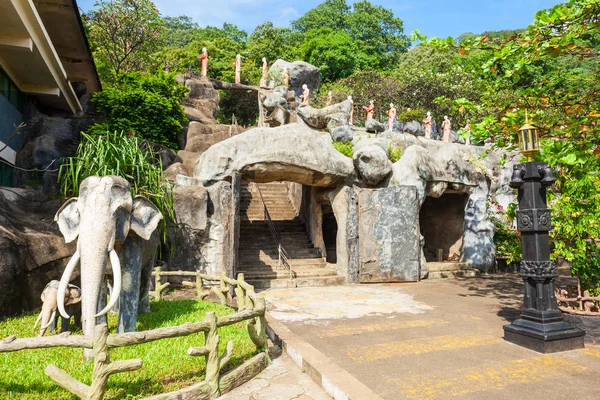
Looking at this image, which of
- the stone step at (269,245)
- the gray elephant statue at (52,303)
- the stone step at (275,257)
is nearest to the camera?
the gray elephant statue at (52,303)

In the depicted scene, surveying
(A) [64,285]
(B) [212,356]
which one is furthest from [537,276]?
(A) [64,285]

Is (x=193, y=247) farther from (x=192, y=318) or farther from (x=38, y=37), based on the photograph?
(x=38, y=37)

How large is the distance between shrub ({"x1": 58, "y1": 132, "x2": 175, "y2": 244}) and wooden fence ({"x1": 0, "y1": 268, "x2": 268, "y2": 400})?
438 cm

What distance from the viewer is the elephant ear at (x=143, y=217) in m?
4.99

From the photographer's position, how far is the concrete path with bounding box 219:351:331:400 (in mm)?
3801

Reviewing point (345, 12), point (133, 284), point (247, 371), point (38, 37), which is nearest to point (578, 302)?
point (247, 371)

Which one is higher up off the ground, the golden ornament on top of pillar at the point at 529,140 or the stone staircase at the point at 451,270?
the golden ornament on top of pillar at the point at 529,140

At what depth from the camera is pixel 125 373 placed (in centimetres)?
386

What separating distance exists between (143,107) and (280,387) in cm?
1215

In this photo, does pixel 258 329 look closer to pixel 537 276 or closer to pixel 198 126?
pixel 537 276

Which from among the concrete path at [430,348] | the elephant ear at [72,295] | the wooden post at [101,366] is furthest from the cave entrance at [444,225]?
the wooden post at [101,366]

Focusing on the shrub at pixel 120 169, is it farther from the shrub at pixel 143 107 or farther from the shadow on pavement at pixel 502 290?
the shadow on pavement at pixel 502 290

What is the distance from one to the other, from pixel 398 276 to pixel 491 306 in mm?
3181

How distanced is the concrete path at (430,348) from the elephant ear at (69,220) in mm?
2893
